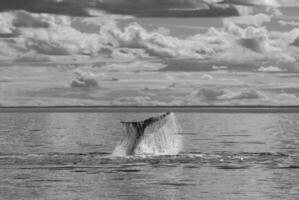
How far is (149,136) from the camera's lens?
50.6m

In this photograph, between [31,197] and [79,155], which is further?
[79,155]

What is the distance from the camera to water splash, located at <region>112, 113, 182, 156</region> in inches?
1919

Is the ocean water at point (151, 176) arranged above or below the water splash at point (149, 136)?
below

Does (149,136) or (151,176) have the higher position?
(149,136)

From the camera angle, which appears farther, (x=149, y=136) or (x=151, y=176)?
(x=149, y=136)

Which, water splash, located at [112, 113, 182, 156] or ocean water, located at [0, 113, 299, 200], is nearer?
ocean water, located at [0, 113, 299, 200]

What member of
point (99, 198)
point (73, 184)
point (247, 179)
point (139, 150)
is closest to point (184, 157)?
point (139, 150)

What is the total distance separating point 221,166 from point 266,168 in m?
3.16

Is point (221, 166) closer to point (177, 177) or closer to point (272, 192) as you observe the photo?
point (177, 177)

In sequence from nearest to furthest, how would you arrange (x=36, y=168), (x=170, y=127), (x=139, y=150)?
1. (x=36, y=168)
2. (x=170, y=127)
3. (x=139, y=150)

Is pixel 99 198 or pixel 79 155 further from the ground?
pixel 79 155

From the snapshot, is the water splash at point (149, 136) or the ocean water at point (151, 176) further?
the water splash at point (149, 136)

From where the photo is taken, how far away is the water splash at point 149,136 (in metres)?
48.8

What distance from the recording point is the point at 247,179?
132ft
